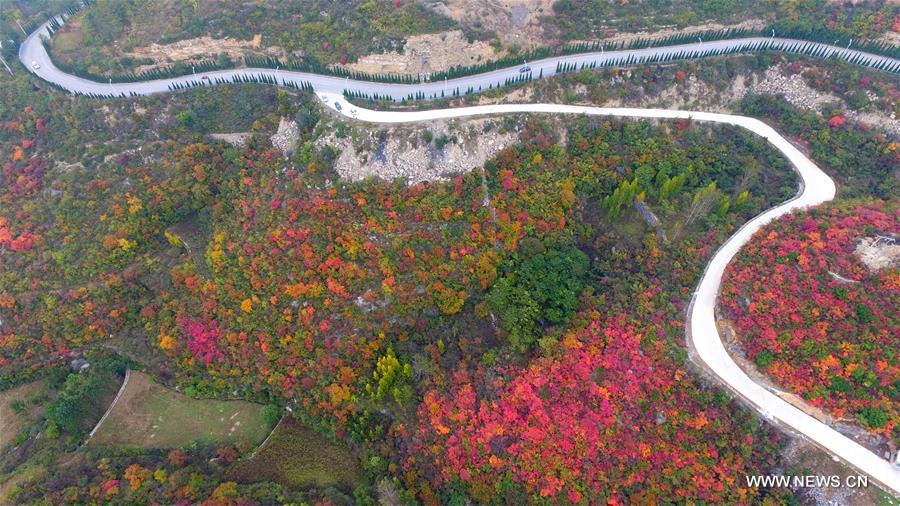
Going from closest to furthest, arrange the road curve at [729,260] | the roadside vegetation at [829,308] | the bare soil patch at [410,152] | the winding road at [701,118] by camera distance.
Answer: the road curve at [729,260] < the roadside vegetation at [829,308] < the winding road at [701,118] < the bare soil patch at [410,152]

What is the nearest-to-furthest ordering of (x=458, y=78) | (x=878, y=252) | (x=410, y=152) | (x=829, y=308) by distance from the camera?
(x=829, y=308)
(x=878, y=252)
(x=410, y=152)
(x=458, y=78)

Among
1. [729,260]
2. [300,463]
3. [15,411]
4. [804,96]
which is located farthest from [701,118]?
[15,411]

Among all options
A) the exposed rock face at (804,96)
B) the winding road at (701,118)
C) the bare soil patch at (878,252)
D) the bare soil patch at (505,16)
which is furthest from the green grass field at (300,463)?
the exposed rock face at (804,96)

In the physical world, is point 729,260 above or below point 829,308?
below

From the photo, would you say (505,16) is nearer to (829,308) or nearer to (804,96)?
(804,96)

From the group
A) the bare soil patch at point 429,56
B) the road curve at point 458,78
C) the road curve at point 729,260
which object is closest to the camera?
the road curve at point 729,260

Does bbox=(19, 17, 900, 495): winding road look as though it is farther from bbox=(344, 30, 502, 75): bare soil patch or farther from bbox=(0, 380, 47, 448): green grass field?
bbox=(0, 380, 47, 448): green grass field

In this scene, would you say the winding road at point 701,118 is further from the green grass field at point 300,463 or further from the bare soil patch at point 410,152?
the green grass field at point 300,463
